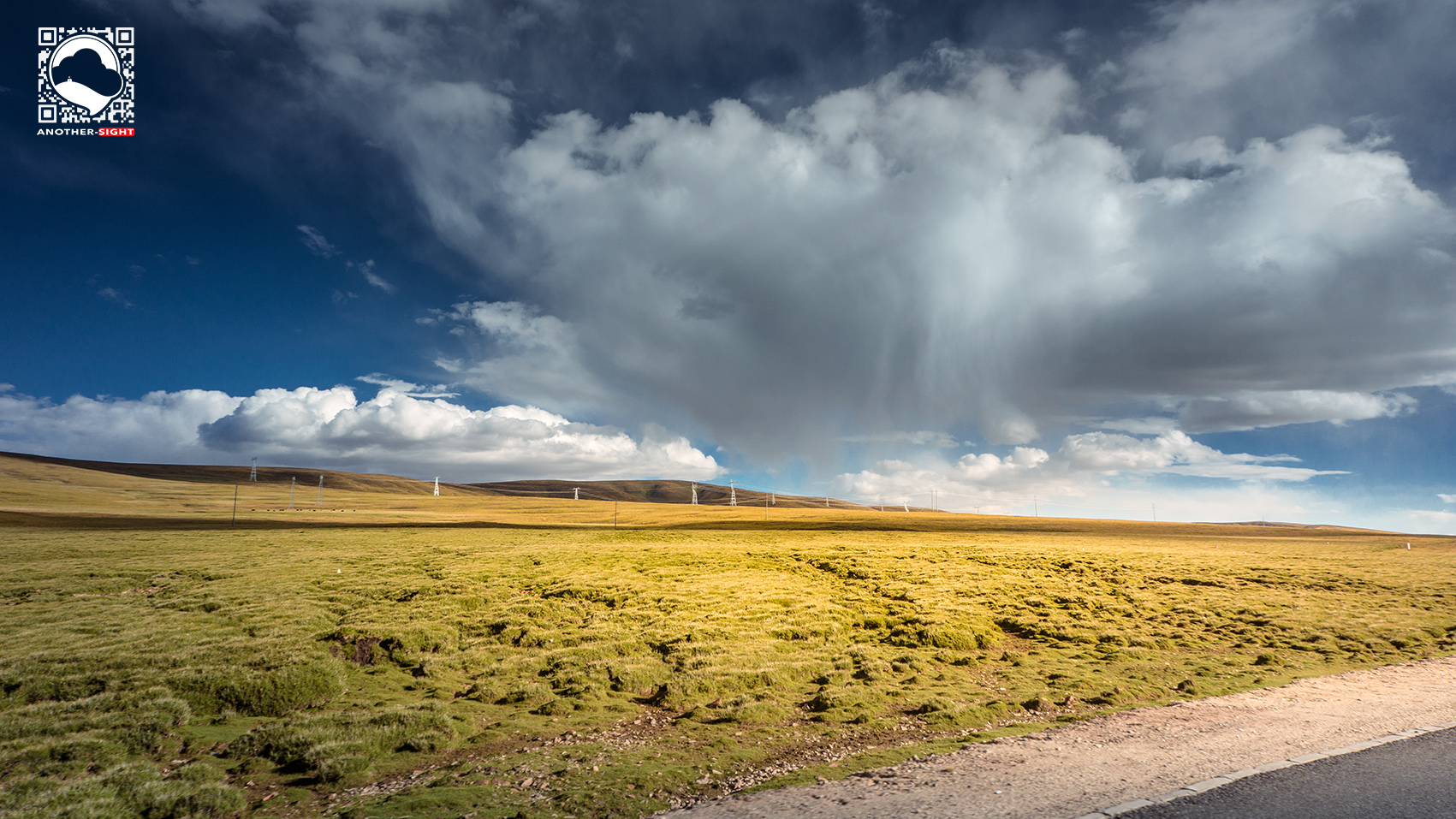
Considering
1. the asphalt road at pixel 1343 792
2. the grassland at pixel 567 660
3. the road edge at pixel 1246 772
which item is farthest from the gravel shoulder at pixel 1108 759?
the grassland at pixel 567 660

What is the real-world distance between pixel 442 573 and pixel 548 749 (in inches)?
1006

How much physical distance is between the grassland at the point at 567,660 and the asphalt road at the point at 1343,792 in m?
5.47

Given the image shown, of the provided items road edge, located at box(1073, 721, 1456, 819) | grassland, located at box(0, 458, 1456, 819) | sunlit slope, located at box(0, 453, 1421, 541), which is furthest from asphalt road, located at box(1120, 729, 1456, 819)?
sunlit slope, located at box(0, 453, 1421, 541)

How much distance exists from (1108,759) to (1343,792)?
3389 millimetres

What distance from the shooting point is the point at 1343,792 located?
10.3m

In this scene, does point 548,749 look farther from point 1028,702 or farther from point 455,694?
point 1028,702

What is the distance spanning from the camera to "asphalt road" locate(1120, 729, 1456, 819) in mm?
9453

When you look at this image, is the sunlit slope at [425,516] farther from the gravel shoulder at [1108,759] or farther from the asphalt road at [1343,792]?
the asphalt road at [1343,792]

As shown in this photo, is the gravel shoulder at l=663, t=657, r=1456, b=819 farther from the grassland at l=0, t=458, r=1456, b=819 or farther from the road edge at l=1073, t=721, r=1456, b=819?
the grassland at l=0, t=458, r=1456, b=819

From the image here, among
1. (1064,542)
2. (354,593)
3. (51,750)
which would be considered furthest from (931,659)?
(1064,542)

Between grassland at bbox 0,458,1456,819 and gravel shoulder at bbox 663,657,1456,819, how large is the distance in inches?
54.6

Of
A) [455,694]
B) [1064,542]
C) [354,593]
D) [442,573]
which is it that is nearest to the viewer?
[455,694]

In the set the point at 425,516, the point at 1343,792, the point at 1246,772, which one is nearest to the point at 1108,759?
the point at 1246,772

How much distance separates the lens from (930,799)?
Answer: 10.5 m
